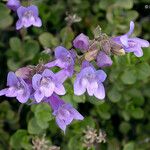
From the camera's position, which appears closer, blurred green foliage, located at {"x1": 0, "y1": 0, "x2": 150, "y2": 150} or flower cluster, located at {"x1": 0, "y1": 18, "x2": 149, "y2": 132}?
flower cluster, located at {"x1": 0, "y1": 18, "x2": 149, "y2": 132}

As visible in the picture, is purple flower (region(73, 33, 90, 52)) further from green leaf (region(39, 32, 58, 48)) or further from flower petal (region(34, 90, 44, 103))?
green leaf (region(39, 32, 58, 48))

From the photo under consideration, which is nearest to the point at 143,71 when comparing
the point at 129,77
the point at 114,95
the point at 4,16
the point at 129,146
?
the point at 129,77

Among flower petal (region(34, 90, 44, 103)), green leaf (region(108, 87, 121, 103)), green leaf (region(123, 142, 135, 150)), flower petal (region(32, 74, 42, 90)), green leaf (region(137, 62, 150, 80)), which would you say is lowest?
green leaf (region(123, 142, 135, 150))

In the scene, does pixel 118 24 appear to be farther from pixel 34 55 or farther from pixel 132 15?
pixel 34 55

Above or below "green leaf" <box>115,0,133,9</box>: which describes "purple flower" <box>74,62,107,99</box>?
above

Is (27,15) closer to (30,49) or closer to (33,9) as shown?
(33,9)

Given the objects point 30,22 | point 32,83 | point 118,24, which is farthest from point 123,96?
point 32,83

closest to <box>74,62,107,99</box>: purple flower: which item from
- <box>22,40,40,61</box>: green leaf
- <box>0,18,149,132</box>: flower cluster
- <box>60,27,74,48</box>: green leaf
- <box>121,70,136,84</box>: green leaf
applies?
<box>0,18,149,132</box>: flower cluster
